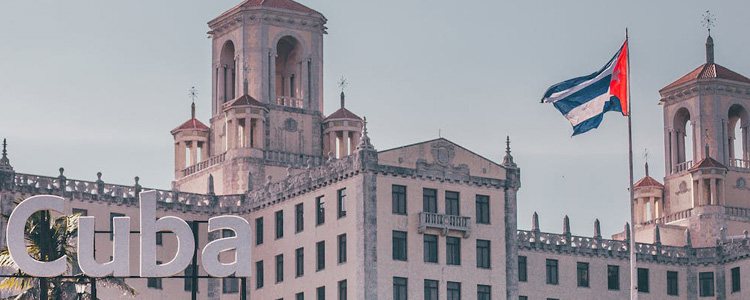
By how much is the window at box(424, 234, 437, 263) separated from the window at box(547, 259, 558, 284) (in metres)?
18.4

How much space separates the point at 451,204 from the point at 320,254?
29.1 ft

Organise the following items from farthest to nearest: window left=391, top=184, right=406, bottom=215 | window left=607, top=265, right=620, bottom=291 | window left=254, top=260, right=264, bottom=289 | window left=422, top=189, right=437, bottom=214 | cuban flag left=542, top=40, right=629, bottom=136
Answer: window left=607, top=265, right=620, bottom=291, window left=254, top=260, right=264, bottom=289, window left=422, top=189, right=437, bottom=214, window left=391, top=184, right=406, bottom=215, cuban flag left=542, top=40, right=629, bottom=136

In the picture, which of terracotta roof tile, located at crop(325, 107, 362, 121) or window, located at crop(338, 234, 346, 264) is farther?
terracotta roof tile, located at crop(325, 107, 362, 121)

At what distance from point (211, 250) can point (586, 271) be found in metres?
68.9

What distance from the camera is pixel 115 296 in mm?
143375

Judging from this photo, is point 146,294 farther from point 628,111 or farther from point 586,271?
point 628,111

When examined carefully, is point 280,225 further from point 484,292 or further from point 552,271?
point 552,271

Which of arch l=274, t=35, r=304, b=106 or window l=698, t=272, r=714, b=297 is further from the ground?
arch l=274, t=35, r=304, b=106

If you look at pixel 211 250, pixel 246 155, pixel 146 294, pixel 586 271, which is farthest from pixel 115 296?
pixel 211 250

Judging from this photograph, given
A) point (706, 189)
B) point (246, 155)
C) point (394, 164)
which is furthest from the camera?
point (706, 189)

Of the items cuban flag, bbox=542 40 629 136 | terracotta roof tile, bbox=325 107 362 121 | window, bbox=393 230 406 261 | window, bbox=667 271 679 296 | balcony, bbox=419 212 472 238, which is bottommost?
window, bbox=667 271 679 296

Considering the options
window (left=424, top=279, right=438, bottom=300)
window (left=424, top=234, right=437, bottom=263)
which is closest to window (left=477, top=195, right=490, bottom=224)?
window (left=424, top=234, right=437, bottom=263)

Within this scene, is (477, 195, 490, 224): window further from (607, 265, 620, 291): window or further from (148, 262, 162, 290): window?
(148, 262, 162, 290): window

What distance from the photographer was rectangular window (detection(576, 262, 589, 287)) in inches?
6324
